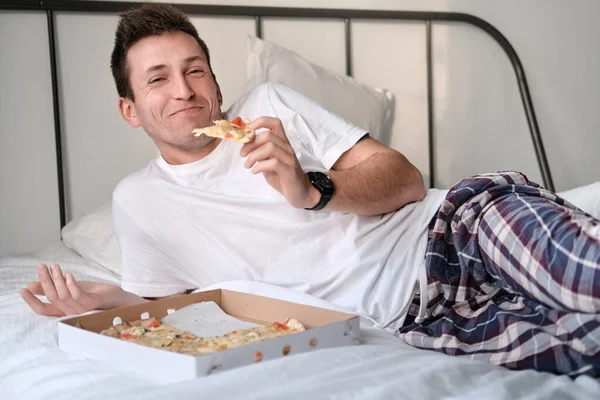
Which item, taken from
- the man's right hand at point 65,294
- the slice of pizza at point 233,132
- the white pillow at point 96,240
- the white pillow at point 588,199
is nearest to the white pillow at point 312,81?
the white pillow at point 96,240

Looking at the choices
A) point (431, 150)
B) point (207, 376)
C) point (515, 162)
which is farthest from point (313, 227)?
point (515, 162)

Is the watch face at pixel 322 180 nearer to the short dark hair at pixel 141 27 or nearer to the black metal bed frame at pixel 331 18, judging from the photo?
the short dark hair at pixel 141 27

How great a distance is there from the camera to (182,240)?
63.2 inches

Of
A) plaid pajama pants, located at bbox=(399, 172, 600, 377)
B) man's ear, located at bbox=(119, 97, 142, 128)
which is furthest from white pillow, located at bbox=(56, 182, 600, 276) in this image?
plaid pajama pants, located at bbox=(399, 172, 600, 377)

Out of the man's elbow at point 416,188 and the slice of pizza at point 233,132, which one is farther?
the man's elbow at point 416,188

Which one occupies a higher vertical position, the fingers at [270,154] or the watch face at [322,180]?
the fingers at [270,154]

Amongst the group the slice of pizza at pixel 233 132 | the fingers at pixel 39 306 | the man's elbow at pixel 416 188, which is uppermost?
the slice of pizza at pixel 233 132

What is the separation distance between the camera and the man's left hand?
131 cm

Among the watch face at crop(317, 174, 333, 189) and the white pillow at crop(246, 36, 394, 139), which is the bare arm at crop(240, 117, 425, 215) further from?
the white pillow at crop(246, 36, 394, 139)

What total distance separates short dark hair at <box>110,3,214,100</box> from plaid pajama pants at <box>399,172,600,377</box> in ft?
2.36

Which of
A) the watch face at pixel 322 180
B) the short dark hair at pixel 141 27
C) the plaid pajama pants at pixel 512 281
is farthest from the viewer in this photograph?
the short dark hair at pixel 141 27

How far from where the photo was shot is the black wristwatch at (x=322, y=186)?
141cm

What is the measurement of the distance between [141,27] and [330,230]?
62cm

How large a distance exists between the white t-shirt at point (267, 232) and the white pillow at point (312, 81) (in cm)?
51
